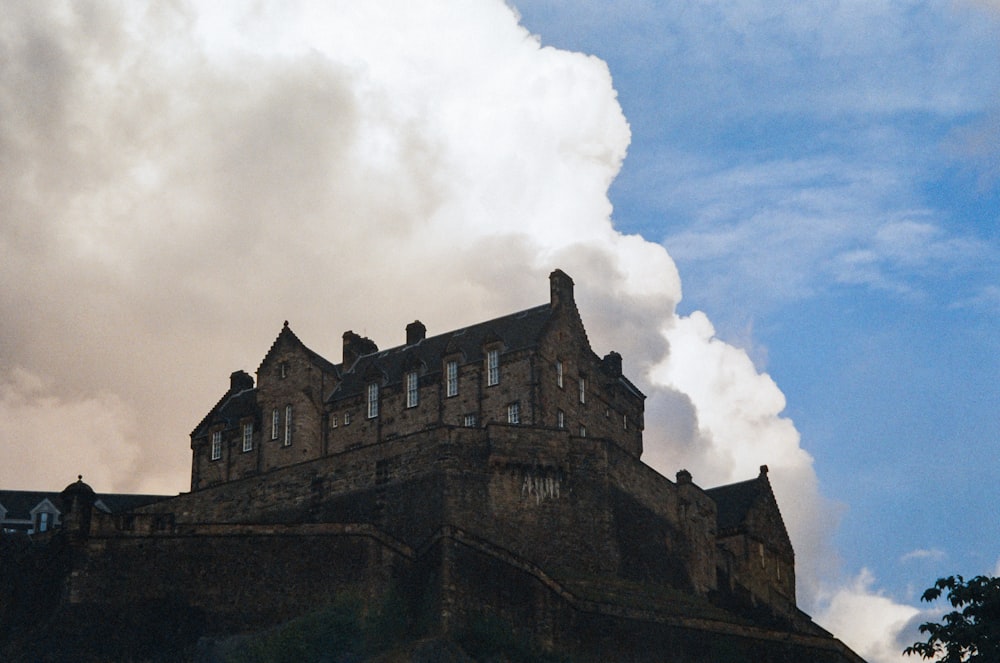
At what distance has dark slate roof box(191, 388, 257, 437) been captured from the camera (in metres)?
80.2

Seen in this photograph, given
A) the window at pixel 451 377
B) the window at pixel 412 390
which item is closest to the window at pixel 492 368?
the window at pixel 451 377

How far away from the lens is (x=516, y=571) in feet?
182

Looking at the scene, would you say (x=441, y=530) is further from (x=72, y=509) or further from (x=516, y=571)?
(x=72, y=509)

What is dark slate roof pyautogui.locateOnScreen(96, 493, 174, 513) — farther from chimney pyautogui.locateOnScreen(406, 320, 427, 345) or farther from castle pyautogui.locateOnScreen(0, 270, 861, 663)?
chimney pyautogui.locateOnScreen(406, 320, 427, 345)

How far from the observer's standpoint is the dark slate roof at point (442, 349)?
240 feet

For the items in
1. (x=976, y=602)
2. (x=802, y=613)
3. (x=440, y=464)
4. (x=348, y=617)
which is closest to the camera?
(x=976, y=602)

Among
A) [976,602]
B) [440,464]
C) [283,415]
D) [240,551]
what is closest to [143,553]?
[240,551]

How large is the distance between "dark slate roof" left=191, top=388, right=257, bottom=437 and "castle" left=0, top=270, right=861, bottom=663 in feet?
0.48

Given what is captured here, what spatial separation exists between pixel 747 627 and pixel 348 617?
16.5 metres

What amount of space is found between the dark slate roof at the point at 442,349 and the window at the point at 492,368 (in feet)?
1.51

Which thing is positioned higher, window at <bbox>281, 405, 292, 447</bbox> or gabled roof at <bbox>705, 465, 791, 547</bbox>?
window at <bbox>281, 405, 292, 447</bbox>

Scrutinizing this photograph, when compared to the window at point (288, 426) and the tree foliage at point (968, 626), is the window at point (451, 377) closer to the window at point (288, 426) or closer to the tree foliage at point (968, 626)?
the window at point (288, 426)

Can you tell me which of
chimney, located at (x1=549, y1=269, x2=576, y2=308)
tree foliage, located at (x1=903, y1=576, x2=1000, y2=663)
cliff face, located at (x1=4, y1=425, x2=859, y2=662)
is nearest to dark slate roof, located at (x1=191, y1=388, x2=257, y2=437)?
cliff face, located at (x1=4, y1=425, x2=859, y2=662)

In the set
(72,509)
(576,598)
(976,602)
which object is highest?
(72,509)
